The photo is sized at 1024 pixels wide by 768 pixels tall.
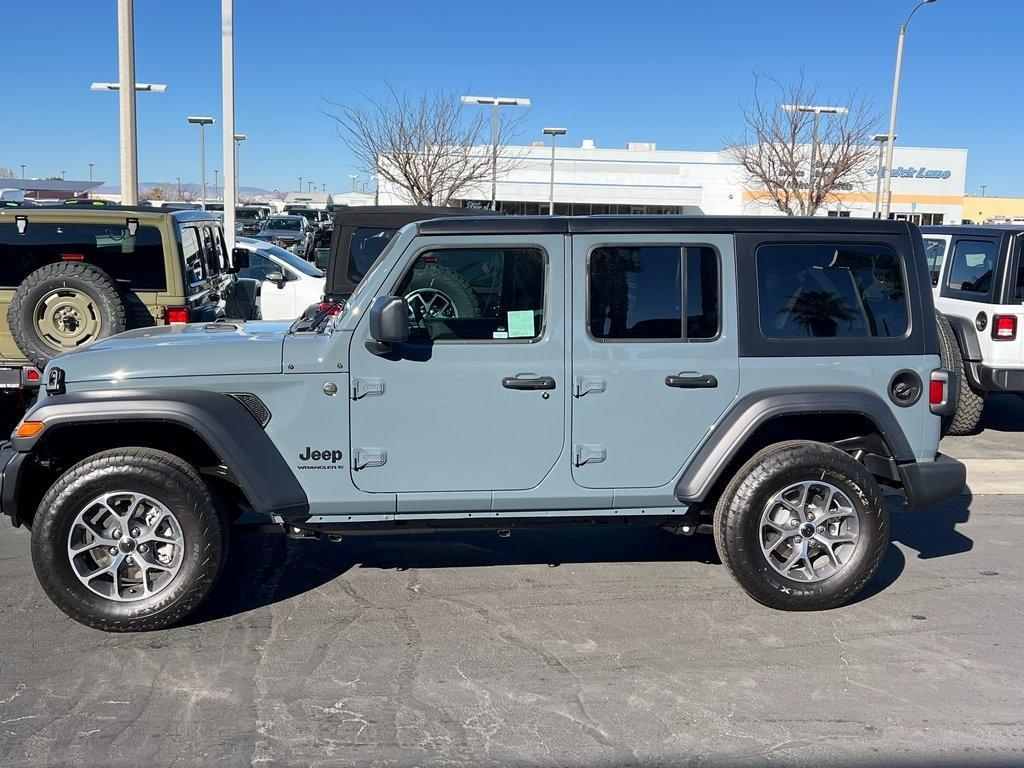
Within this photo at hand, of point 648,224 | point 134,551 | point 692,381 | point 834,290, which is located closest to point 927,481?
point 834,290

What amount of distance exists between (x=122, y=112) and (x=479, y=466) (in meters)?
9.81

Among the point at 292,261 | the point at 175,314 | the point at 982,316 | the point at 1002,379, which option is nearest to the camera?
the point at 175,314

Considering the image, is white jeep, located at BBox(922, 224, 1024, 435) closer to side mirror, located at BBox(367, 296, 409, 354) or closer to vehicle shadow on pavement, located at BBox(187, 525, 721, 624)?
vehicle shadow on pavement, located at BBox(187, 525, 721, 624)

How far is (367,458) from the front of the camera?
4762mm

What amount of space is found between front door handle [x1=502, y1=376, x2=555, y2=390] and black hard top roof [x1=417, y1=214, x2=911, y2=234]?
0.72 meters

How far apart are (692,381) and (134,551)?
281 centimetres

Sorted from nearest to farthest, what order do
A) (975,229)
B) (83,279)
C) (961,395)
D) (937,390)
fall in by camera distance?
(937,390), (83,279), (961,395), (975,229)

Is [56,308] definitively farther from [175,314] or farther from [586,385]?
[586,385]

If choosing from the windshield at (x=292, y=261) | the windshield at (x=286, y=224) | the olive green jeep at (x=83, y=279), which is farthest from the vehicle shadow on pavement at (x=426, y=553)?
the windshield at (x=286, y=224)

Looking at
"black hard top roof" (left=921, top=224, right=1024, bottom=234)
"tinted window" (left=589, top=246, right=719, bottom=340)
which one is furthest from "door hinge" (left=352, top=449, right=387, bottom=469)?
"black hard top roof" (left=921, top=224, right=1024, bottom=234)

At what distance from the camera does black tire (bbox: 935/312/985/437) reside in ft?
28.7

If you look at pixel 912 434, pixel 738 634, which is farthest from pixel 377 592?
pixel 912 434

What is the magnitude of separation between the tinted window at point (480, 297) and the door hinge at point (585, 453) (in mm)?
601

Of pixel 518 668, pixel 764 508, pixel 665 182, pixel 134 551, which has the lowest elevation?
pixel 518 668
